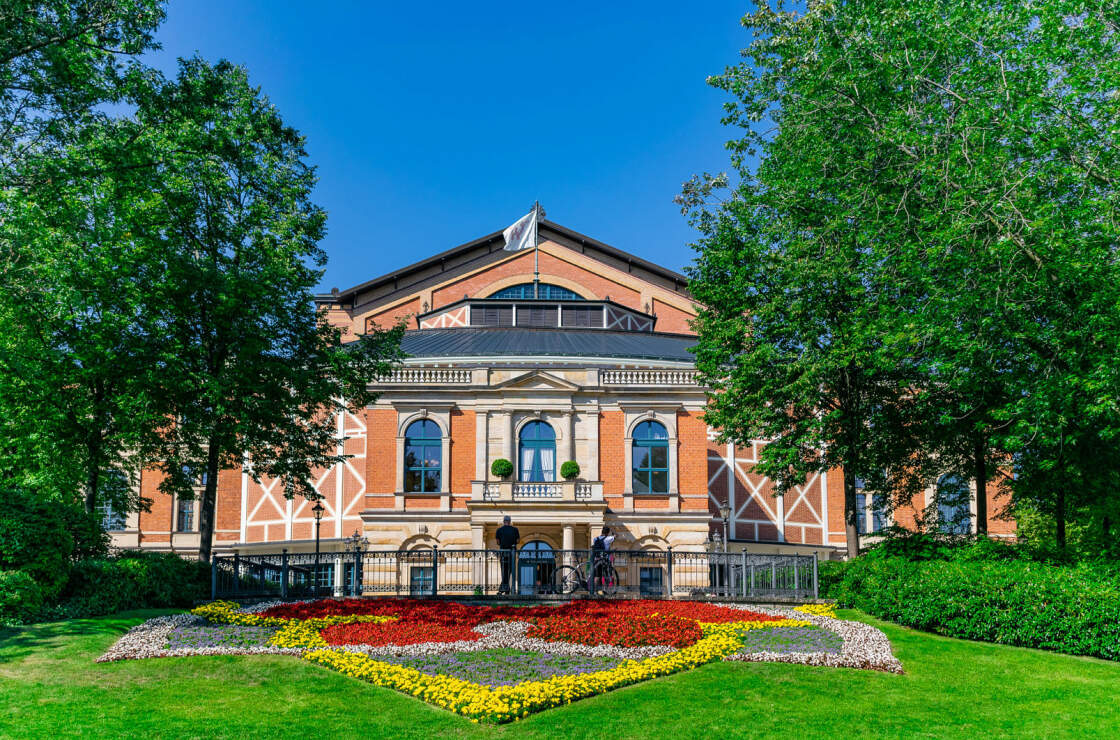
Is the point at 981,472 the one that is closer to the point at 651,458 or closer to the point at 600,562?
the point at 600,562

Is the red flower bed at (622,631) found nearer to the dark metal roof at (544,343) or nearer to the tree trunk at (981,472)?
the tree trunk at (981,472)

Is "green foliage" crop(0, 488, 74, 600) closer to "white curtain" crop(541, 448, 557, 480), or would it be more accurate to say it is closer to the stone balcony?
the stone balcony

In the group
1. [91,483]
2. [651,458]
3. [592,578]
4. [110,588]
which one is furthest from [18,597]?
[651,458]

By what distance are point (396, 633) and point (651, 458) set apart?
1982 cm

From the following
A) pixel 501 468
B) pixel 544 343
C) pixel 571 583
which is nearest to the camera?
pixel 571 583

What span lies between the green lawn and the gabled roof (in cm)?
4148

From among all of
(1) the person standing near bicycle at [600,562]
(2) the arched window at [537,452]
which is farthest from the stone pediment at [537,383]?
(1) the person standing near bicycle at [600,562]

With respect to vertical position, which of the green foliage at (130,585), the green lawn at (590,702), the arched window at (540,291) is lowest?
the green lawn at (590,702)

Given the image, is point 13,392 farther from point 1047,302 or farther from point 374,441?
point 1047,302

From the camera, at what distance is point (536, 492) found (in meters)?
31.9

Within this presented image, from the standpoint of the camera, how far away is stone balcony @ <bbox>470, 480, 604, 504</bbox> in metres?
31.6

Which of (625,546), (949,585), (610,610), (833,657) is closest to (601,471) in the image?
(625,546)

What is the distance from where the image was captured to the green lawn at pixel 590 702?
9.71m

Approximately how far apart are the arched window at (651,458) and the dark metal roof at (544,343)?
5893 millimetres
